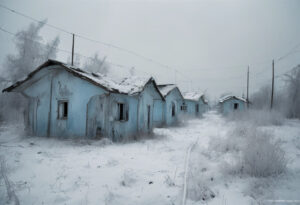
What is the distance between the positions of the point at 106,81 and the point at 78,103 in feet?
6.58

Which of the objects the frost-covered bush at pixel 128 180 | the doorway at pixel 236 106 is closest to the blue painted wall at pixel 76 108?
the frost-covered bush at pixel 128 180

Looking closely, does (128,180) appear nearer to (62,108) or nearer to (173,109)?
(62,108)

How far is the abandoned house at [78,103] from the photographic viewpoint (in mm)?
8477

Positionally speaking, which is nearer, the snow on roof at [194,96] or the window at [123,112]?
the window at [123,112]

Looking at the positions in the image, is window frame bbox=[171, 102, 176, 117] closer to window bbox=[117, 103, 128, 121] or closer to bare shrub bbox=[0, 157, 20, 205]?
window bbox=[117, 103, 128, 121]

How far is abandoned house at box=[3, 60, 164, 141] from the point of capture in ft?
27.8

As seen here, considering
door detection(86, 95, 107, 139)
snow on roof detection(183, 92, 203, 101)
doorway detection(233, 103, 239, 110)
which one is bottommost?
door detection(86, 95, 107, 139)

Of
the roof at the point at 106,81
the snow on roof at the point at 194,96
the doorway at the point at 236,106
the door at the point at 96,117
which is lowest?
the door at the point at 96,117

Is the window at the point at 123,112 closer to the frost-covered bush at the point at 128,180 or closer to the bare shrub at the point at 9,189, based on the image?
the frost-covered bush at the point at 128,180

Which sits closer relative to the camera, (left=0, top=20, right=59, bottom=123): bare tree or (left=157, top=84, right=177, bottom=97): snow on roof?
(left=157, top=84, right=177, bottom=97): snow on roof

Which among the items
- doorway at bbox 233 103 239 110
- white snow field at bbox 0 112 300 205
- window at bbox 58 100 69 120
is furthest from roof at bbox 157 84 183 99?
doorway at bbox 233 103 239 110

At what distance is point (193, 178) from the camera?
381cm

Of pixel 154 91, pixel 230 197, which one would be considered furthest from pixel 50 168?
pixel 154 91

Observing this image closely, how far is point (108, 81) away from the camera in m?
9.10
